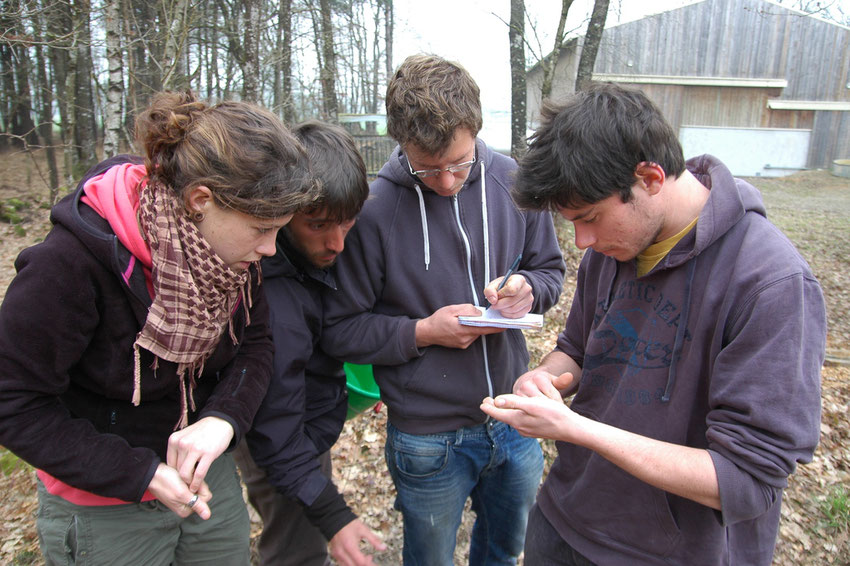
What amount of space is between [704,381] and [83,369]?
166 centimetres

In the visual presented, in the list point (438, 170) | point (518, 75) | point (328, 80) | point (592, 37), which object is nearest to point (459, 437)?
point (438, 170)

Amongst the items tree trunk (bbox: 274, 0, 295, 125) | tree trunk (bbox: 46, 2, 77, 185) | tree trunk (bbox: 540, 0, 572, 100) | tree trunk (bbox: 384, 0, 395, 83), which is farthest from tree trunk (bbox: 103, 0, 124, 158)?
tree trunk (bbox: 384, 0, 395, 83)

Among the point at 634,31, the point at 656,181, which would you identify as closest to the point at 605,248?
the point at 656,181

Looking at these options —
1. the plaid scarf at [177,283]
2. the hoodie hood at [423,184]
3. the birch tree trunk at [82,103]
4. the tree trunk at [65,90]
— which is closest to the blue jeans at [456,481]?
the hoodie hood at [423,184]

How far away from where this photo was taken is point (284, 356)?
75.9 inches

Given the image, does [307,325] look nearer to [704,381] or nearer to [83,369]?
[83,369]

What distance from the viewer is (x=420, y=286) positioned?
2078 mm

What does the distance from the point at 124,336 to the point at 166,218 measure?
1.15ft

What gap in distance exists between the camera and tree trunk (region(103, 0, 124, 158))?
20.2 ft

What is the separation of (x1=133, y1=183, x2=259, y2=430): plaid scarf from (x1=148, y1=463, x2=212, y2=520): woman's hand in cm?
21

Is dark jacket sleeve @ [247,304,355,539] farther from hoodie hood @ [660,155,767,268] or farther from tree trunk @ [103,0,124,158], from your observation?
tree trunk @ [103,0,124,158]

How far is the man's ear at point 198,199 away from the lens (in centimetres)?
147

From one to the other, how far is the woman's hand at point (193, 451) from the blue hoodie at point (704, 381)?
1.11 m

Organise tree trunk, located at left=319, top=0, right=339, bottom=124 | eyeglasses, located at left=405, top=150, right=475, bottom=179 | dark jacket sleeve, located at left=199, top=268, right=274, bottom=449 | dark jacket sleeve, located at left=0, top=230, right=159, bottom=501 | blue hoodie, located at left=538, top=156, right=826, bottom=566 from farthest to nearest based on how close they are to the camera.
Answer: tree trunk, located at left=319, top=0, right=339, bottom=124 → eyeglasses, located at left=405, top=150, right=475, bottom=179 → dark jacket sleeve, located at left=199, top=268, right=274, bottom=449 → dark jacket sleeve, located at left=0, top=230, right=159, bottom=501 → blue hoodie, located at left=538, top=156, right=826, bottom=566
